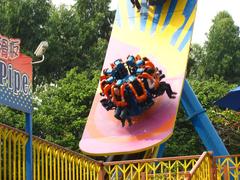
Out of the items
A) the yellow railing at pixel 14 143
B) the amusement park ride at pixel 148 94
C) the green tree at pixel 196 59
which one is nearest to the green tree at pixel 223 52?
the green tree at pixel 196 59

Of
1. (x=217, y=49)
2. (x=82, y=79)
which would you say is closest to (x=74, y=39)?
(x=82, y=79)

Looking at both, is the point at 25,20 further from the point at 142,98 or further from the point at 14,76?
the point at 14,76

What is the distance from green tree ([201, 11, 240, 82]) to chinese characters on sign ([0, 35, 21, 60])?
1940 centimetres

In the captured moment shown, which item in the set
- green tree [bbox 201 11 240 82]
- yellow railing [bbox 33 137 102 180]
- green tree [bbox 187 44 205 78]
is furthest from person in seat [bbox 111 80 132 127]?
green tree [bbox 187 44 205 78]

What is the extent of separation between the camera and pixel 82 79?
66.1 feet

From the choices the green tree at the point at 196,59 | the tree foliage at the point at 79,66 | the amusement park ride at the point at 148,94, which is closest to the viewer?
the amusement park ride at the point at 148,94

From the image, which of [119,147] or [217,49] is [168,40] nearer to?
[119,147]

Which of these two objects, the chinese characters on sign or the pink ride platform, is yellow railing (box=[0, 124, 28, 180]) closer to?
the chinese characters on sign

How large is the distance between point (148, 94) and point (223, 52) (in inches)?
618

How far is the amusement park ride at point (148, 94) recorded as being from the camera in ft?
33.7

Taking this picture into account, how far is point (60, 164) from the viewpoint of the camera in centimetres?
818

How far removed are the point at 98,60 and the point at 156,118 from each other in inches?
505

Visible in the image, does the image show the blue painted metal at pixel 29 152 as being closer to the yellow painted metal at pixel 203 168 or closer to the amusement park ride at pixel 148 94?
the yellow painted metal at pixel 203 168

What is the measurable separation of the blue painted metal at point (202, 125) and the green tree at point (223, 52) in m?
14.3
